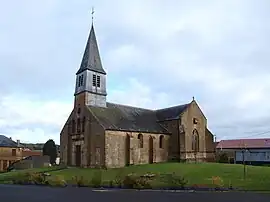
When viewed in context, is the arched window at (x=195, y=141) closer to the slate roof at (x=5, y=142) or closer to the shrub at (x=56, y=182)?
the shrub at (x=56, y=182)

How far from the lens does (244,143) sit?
89.2 meters

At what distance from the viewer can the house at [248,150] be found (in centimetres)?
6534

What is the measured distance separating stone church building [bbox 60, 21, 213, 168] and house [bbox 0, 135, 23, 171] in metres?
24.6

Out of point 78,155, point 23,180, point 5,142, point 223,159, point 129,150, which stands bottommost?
point 23,180

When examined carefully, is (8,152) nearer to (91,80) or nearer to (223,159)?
(91,80)

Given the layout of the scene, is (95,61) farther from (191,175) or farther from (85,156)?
(191,175)

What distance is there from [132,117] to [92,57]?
38.6ft

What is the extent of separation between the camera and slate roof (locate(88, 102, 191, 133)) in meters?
50.7

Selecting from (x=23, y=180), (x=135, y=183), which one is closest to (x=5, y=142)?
(x=23, y=180)

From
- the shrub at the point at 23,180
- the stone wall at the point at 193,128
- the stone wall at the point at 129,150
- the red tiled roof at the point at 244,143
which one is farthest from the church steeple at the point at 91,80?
the red tiled roof at the point at 244,143

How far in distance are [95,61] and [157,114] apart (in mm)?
15155

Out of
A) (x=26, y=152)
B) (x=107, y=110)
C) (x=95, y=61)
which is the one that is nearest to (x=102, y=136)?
(x=107, y=110)

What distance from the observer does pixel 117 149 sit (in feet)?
161

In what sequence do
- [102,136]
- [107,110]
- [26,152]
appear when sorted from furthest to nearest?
[26,152] < [107,110] < [102,136]
